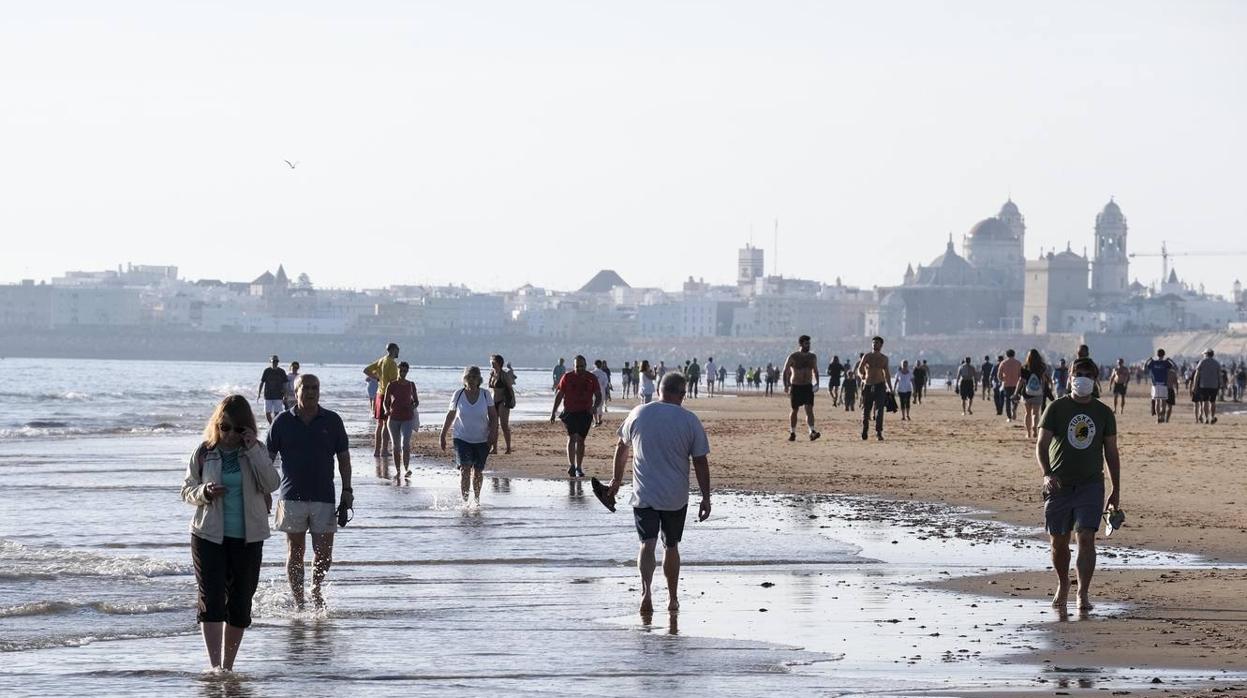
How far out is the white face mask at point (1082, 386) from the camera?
10.1 meters

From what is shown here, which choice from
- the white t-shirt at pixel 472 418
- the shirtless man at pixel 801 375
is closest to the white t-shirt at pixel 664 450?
the white t-shirt at pixel 472 418

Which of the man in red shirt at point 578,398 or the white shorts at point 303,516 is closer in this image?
the white shorts at point 303,516

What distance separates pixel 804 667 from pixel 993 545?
5134 millimetres

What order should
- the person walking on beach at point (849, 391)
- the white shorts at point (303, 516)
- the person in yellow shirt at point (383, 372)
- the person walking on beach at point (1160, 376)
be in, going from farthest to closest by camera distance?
the person walking on beach at point (849, 391)
the person walking on beach at point (1160, 376)
the person in yellow shirt at point (383, 372)
the white shorts at point (303, 516)

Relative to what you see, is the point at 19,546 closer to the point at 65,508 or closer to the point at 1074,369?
the point at 65,508

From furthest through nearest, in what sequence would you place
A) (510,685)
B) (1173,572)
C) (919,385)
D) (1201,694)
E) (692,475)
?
(919,385)
(692,475)
(1173,572)
(510,685)
(1201,694)

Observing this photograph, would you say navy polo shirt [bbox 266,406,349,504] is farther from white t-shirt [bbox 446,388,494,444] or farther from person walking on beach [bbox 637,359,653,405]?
person walking on beach [bbox 637,359,653,405]

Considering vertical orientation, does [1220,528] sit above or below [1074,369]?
below

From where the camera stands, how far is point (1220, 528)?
1426 cm

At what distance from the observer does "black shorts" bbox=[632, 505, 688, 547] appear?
10.2 m

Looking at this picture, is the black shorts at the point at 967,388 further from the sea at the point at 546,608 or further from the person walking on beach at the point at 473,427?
the person walking on beach at the point at 473,427

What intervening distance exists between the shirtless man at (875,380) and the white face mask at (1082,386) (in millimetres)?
13058

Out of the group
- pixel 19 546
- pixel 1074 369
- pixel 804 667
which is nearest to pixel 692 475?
pixel 19 546

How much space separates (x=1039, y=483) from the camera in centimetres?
1877
